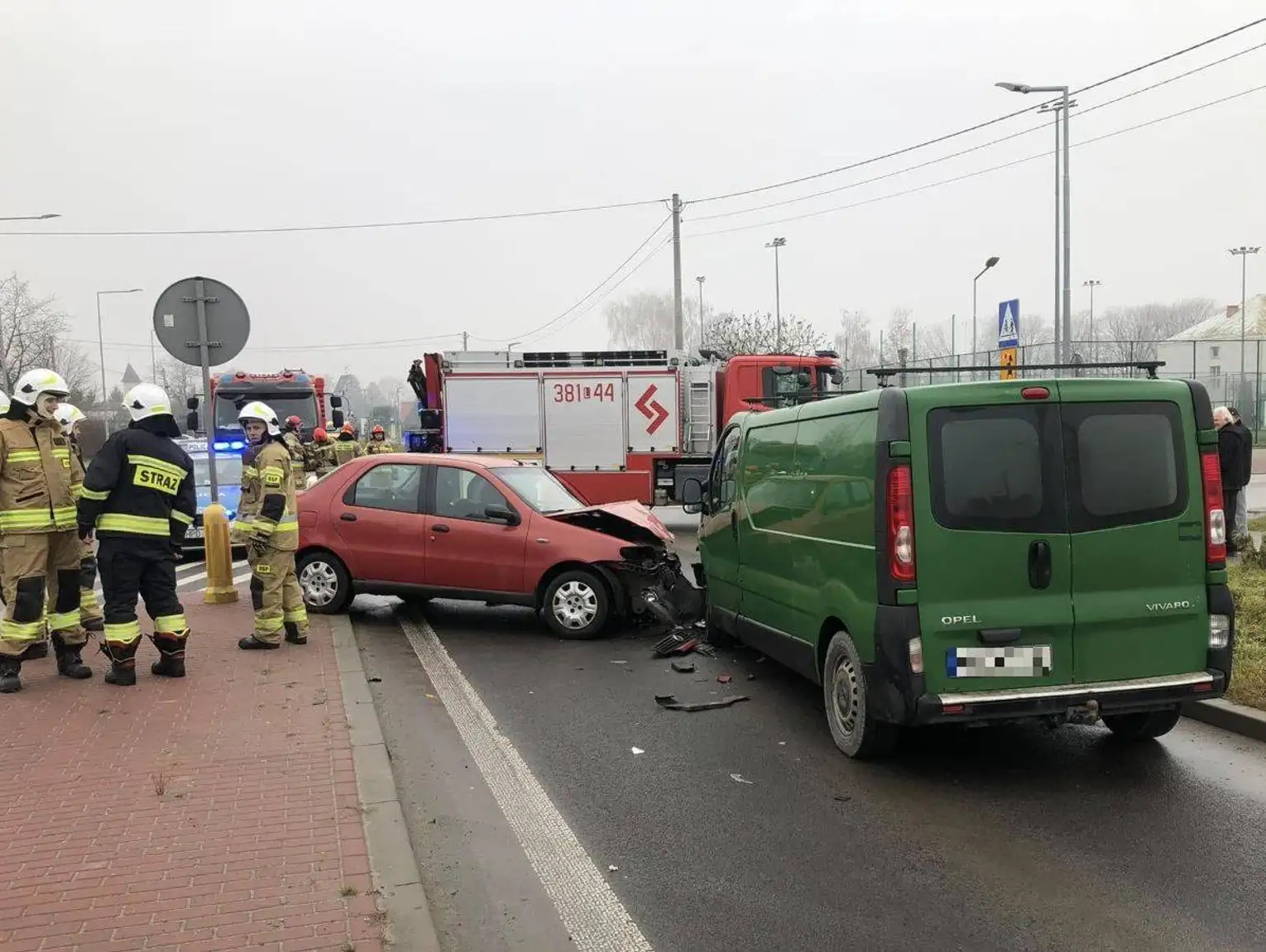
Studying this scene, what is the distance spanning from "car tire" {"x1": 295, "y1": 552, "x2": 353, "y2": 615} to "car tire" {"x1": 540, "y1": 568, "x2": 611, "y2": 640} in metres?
2.04

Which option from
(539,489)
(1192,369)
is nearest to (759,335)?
(1192,369)

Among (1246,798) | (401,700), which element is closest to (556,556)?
(401,700)

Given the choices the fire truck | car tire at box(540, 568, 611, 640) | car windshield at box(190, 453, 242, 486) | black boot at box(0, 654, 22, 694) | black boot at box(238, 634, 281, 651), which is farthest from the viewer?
the fire truck

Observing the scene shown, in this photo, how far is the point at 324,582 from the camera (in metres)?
9.41

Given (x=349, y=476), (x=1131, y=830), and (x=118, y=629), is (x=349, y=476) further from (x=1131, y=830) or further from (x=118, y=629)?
(x=1131, y=830)

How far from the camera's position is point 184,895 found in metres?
3.60

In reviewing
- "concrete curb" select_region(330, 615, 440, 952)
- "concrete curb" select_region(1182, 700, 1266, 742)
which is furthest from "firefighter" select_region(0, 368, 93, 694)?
"concrete curb" select_region(1182, 700, 1266, 742)

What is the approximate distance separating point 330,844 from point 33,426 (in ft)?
13.9

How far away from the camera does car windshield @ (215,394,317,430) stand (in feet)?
69.5

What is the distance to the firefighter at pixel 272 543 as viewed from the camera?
7.77m

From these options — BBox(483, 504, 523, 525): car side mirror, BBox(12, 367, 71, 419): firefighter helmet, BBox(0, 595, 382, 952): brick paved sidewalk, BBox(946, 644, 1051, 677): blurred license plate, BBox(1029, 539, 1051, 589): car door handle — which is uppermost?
BBox(12, 367, 71, 419): firefighter helmet

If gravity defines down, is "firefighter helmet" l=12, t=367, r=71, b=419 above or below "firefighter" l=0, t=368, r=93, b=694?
above

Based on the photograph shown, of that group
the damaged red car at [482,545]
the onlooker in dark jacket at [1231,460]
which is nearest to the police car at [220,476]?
the damaged red car at [482,545]

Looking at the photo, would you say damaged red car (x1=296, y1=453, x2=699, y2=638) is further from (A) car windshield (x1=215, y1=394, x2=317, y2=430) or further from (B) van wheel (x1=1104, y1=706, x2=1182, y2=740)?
(A) car windshield (x1=215, y1=394, x2=317, y2=430)
